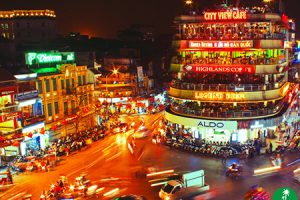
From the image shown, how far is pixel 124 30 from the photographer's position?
127 m

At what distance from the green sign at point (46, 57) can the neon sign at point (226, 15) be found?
74.2 feet

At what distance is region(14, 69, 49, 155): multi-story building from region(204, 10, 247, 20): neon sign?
25.9m

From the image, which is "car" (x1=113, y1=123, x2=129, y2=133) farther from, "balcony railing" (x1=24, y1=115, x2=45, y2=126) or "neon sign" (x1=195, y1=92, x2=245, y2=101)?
"neon sign" (x1=195, y1=92, x2=245, y2=101)

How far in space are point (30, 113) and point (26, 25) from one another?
52096mm

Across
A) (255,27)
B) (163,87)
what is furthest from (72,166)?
(163,87)

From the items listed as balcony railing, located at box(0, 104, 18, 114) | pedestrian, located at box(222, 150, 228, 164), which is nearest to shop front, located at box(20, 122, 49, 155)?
balcony railing, located at box(0, 104, 18, 114)

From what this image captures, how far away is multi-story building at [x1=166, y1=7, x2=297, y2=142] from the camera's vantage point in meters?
54.1

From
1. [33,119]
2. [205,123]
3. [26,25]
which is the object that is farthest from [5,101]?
[26,25]

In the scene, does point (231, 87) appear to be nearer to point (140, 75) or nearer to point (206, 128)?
point (206, 128)

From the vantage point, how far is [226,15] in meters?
58.1

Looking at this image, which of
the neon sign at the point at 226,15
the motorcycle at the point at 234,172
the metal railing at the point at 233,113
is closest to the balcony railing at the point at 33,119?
the metal railing at the point at 233,113

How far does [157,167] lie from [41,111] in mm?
19621

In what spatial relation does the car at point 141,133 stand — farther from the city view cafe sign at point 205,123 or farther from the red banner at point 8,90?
the red banner at point 8,90

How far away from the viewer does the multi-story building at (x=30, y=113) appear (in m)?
51.6
